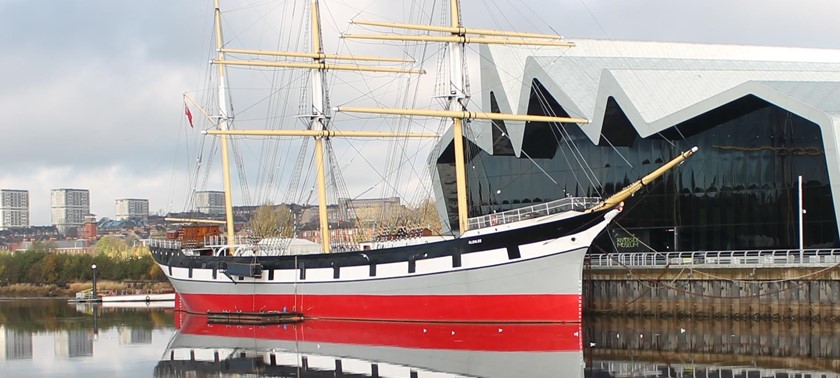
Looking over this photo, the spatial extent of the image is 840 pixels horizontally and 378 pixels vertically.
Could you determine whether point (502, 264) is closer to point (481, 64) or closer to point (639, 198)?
point (639, 198)

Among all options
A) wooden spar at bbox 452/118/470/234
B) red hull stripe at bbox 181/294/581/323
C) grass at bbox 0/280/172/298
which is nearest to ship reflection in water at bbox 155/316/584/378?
red hull stripe at bbox 181/294/581/323

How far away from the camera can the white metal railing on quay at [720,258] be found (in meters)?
39.7

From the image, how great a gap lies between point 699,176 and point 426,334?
15.6m

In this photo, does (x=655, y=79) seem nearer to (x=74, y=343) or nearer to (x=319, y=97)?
(x=319, y=97)

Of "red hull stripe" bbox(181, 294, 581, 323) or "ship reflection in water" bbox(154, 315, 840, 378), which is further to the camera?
"red hull stripe" bbox(181, 294, 581, 323)

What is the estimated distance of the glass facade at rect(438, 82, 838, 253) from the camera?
4322 cm

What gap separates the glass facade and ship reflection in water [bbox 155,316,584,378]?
11.0 meters

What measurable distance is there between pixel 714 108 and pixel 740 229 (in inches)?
201

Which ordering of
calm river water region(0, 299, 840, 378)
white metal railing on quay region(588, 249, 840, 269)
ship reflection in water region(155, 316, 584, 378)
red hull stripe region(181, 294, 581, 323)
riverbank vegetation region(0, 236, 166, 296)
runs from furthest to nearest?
riverbank vegetation region(0, 236, 166, 296)
white metal railing on quay region(588, 249, 840, 269)
red hull stripe region(181, 294, 581, 323)
ship reflection in water region(155, 316, 584, 378)
calm river water region(0, 299, 840, 378)

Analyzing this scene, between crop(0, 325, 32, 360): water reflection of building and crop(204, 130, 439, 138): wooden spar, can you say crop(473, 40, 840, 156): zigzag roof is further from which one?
crop(0, 325, 32, 360): water reflection of building

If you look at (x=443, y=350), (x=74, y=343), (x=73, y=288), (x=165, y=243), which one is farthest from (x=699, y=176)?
(x=73, y=288)

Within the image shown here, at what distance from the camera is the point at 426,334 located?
3794 cm

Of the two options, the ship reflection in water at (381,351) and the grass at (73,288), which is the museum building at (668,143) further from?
the grass at (73,288)

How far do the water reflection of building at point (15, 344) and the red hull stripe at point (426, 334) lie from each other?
6.27 metres
